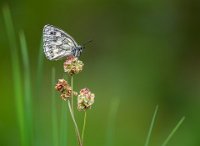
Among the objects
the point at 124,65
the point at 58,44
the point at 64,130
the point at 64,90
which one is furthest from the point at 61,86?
the point at 124,65

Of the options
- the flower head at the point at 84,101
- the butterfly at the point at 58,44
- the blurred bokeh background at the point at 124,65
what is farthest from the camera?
the blurred bokeh background at the point at 124,65

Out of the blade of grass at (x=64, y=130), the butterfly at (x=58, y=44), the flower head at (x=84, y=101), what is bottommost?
the blade of grass at (x=64, y=130)

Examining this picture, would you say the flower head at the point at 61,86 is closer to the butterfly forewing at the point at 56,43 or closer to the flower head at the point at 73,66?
the flower head at the point at 73,66

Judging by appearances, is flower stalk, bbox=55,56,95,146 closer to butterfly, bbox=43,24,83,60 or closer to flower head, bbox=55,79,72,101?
flower head, bbox=55,79,72,101

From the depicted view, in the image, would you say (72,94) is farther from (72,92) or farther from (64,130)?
(64,130)

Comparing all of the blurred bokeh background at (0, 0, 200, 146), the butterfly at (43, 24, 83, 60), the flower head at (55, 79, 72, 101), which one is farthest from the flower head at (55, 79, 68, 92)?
the blurred bokeh background at (0, 0, 200, 146)

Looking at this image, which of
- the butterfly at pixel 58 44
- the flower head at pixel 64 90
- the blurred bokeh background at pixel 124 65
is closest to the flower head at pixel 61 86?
the flower head at pixel 64 90

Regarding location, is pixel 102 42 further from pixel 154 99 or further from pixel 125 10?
pixel 154 99
